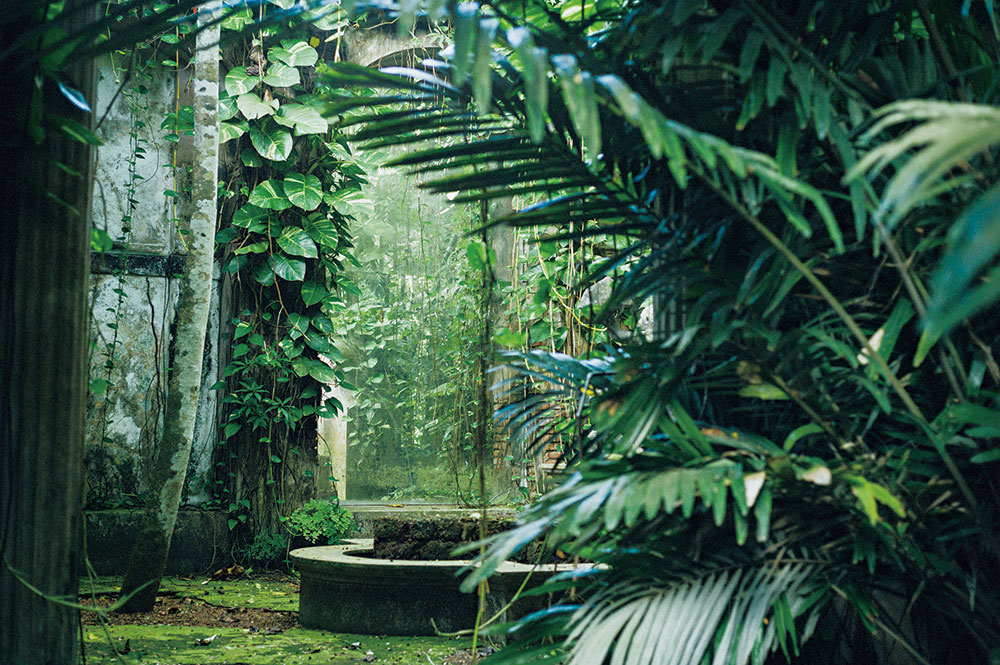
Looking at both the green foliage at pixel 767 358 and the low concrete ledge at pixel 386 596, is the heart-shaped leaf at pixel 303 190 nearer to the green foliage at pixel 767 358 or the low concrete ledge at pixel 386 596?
the low concrete ledge at pixel 386 596

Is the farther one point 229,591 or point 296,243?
point 296,243

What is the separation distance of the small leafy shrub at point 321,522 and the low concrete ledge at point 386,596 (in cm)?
158

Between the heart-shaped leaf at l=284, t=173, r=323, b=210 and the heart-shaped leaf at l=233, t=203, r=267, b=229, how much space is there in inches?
8.6

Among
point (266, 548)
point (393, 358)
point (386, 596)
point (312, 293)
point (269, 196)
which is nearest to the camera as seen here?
point (386, 596)

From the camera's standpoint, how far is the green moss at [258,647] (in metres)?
3.16

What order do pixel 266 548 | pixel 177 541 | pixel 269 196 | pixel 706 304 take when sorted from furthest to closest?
1. pixel 269 196
2. pixel 266 548
3. pixel 177 541
4. pixel 706 304

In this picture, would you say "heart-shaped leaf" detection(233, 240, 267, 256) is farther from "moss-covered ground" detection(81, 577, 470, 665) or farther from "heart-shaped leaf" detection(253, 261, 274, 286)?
"moss-covered ground" detection(81, 577, 470, 665)

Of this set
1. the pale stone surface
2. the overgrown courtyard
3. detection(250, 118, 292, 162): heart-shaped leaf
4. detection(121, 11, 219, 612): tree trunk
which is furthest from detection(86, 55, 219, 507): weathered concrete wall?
the overgrown courtyard


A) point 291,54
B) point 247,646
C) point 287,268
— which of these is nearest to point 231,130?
point 291,54

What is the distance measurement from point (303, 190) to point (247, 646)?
3106 millimetres

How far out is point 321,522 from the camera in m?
5.39

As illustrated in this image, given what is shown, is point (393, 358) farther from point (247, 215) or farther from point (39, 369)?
point (39, 369)

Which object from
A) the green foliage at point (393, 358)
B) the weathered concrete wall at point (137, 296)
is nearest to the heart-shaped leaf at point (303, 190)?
the weathered concrete wall at point (137, 296)

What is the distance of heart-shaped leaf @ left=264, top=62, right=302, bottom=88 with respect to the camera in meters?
5.48
